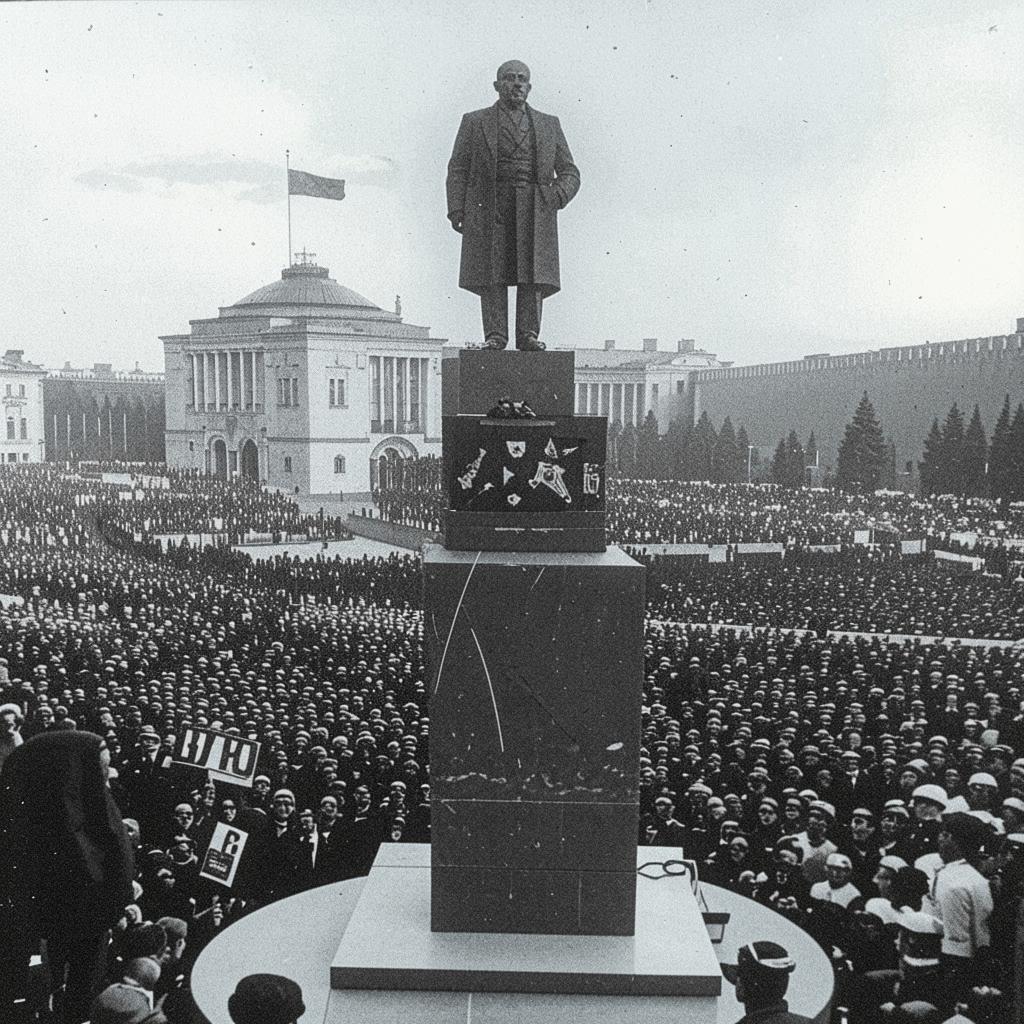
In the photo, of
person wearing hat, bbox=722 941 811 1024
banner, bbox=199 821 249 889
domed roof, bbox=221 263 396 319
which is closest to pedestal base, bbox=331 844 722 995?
person wearing hat, bbox=722 941 811 1024

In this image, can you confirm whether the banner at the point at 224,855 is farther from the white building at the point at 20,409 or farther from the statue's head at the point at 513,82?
the white building at the point at 20,409

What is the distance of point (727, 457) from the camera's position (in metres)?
55.4

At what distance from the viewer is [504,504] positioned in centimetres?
626

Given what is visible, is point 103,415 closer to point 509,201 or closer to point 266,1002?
point 509,201

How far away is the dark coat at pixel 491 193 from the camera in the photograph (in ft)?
22.6

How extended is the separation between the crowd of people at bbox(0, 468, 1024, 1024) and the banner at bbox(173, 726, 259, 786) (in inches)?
5.4

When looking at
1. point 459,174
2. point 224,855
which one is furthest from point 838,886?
point 459,174

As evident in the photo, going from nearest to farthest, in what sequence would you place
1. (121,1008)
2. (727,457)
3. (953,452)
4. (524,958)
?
(121,1008)
(524,958)
(953,452)
(727,457)

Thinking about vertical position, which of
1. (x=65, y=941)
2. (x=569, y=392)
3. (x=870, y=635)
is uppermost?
(x=569, y=392)

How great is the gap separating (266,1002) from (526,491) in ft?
10.6

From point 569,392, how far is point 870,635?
15812 mm

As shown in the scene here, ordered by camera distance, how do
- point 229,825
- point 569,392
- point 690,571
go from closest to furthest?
point 569,392, point 229,825, point 690,571

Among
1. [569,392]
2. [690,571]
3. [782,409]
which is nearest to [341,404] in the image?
[782,409]

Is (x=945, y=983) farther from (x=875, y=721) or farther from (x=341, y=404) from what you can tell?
(x=341, y=404)
